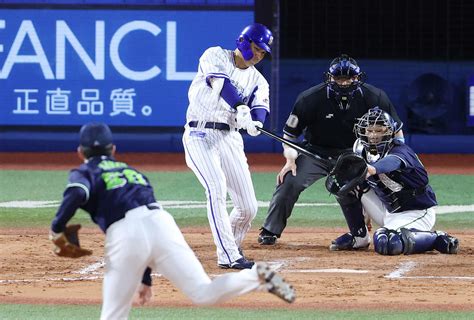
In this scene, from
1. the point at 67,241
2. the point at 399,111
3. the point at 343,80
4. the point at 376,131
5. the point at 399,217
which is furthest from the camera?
the point at 399,111

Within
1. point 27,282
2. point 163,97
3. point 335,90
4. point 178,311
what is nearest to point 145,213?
point 178,311

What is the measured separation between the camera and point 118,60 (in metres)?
18.2

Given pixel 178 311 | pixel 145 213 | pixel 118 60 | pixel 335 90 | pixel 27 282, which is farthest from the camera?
pixel 118 60

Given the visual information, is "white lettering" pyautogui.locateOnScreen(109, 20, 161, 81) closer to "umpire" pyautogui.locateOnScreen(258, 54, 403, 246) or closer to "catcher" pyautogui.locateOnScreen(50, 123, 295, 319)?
"umpire" pyautogui.locateOnScreen(258, 54, 403, 246)

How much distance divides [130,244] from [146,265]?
5.6 inches

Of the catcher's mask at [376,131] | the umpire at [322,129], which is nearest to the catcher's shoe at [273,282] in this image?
the catcher's mask at [376,131]

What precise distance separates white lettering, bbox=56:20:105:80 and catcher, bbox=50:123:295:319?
12.2m

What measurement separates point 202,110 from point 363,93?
5.95 feet

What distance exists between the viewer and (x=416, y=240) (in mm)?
9820

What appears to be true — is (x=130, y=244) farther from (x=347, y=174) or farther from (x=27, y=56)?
(x=27, y=56)

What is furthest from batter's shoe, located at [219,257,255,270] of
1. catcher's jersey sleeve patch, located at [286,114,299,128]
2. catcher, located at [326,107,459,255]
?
catcher's jersey sleeve patch, located at [286,114,299,128]

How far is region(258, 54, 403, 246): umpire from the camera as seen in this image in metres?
10.4

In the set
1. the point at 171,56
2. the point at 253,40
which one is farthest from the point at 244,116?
the point at 171,56

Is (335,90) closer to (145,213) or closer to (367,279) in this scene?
(367,279)
